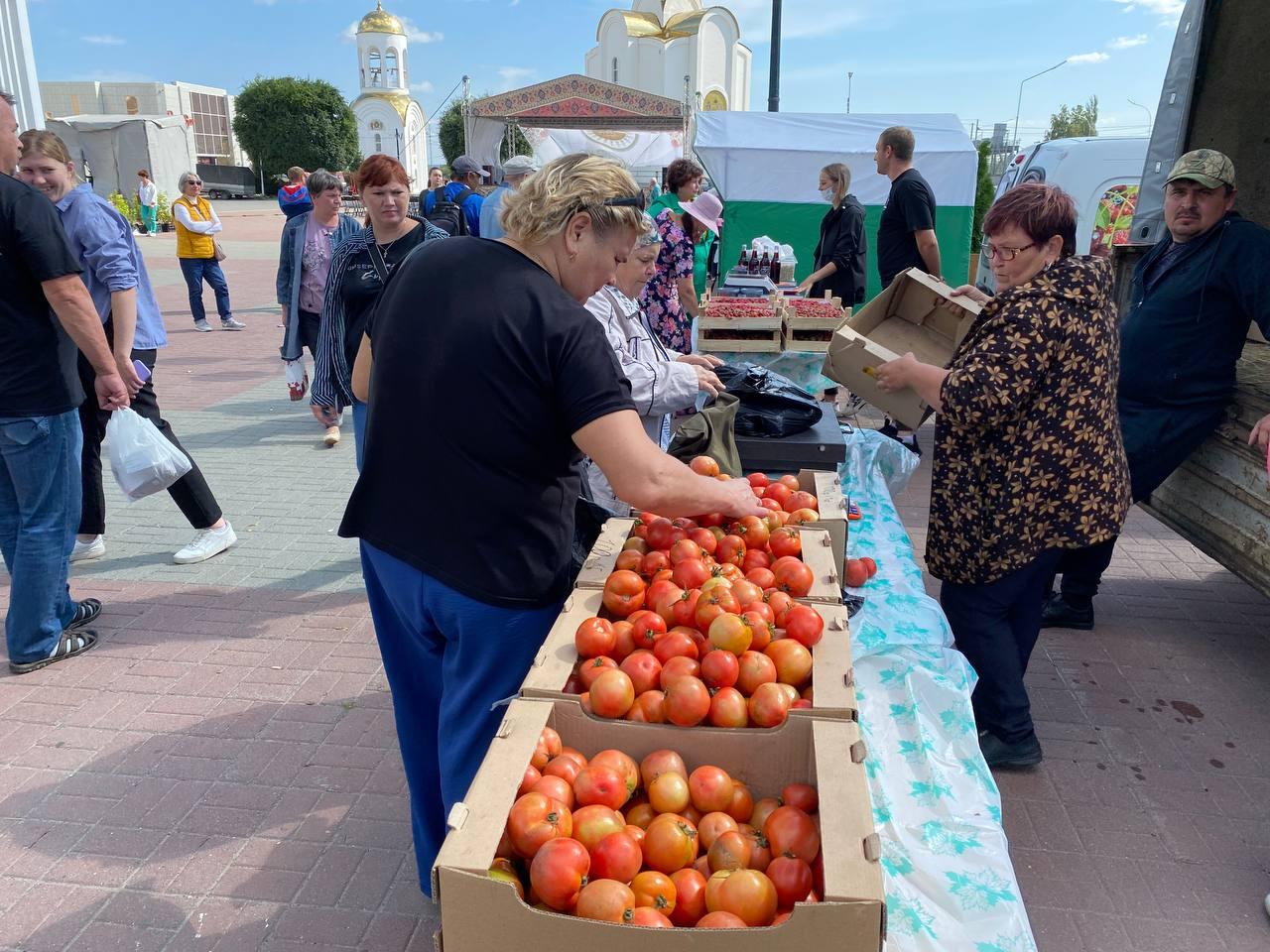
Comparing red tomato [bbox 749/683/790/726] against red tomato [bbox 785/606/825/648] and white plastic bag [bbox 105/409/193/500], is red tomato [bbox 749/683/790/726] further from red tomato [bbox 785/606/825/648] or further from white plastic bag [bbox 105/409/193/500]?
white plastic bag [bbox 105/409/193/500]

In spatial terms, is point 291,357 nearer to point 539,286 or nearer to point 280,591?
point 280,591

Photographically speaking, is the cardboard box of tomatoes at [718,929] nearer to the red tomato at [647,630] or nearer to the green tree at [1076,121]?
the red tomato at [647,630]

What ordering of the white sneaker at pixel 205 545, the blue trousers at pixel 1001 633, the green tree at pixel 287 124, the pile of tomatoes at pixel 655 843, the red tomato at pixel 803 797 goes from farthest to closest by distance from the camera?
1. the green tree at pixel 287 124
2. the white sneaker at pixel 205 545
3. the blue trousers at pixel 1001 633
4. the red tomato at pixel 803 797
5. the pile of tomatoes at pixel 655 843

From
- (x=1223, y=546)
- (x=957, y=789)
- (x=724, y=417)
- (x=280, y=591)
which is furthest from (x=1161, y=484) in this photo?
(x=280, y=591)

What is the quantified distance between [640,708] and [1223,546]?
11.3 ft

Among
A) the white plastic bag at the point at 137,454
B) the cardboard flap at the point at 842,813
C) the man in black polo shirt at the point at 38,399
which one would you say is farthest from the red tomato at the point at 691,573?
the white plastic bag at the point at 137,454

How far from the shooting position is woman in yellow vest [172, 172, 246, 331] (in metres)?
11.4

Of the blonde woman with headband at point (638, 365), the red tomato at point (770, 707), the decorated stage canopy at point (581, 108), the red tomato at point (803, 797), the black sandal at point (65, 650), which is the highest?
the decorated stage canopy at point (581, 108)

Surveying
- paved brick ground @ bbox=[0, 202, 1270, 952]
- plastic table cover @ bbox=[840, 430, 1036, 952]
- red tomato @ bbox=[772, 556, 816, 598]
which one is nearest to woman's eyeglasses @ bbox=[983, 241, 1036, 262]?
plastic table cover @ bbox=[840, 430, 1036, 952]

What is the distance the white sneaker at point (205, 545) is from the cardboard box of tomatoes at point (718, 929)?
392 centimetres

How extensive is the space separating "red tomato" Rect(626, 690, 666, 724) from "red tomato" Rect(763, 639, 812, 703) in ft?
0.87

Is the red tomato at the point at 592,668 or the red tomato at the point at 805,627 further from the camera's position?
the red tomato at the point at 805,627

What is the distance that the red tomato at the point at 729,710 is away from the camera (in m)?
1.75

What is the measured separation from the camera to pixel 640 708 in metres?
1.79
